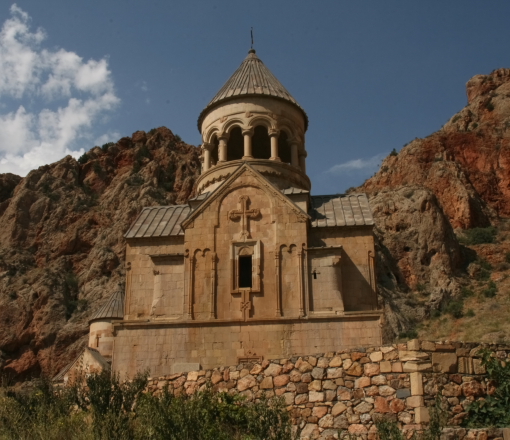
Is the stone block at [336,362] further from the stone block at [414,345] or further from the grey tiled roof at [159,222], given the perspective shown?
the grey tiled roof at [159,222]

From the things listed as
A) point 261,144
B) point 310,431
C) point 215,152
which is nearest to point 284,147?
point 261,144

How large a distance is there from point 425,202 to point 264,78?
22.3 meters

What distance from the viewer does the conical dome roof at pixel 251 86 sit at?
42.9ft

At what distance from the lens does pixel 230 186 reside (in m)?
11.5

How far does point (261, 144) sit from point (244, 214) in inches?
143

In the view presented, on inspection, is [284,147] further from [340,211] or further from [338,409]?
[338,409]

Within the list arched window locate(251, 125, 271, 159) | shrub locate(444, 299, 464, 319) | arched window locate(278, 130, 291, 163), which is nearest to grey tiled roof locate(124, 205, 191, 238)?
arched window locate(251, 125, 271, 159)

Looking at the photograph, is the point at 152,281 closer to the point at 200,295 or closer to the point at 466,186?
the point at 200,295

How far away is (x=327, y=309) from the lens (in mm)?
10422

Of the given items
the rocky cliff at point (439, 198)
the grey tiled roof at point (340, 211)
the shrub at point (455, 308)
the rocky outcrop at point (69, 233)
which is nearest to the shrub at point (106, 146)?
the rocky outcrop at point (69, 233)

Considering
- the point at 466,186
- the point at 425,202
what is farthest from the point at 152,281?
the point at 466,186

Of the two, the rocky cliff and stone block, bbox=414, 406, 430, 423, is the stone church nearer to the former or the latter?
stone block, bbox=414, 406, 430, 423

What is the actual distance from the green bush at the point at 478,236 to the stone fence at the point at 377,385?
31.4 metres

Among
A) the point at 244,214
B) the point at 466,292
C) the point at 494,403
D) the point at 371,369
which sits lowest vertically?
the point at 494,403
